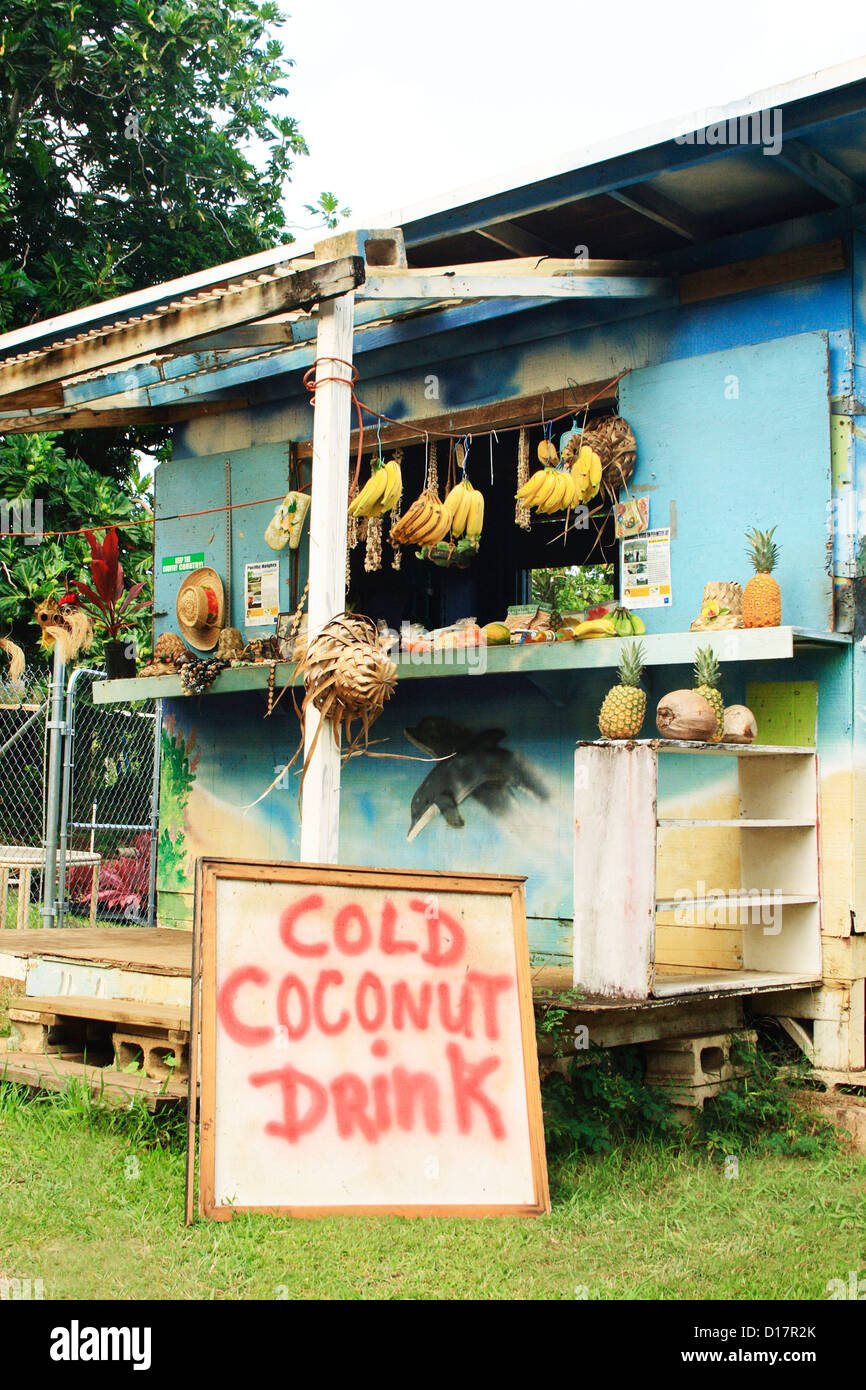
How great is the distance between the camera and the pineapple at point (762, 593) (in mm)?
5875

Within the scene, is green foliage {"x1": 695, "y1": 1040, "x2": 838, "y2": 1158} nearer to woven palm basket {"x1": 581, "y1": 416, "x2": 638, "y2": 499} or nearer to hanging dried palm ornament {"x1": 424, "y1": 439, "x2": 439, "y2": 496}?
woven palm basket {"x1": 581, "y1": 416, "x2": 638, "y2": 499}

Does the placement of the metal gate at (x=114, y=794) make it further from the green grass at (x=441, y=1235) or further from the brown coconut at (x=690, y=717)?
the brown coconut at (x=690, y=717)

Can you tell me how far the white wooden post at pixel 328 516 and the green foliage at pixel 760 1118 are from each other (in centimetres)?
225

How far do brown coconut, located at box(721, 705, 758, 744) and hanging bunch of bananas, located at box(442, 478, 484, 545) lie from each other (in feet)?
6.46

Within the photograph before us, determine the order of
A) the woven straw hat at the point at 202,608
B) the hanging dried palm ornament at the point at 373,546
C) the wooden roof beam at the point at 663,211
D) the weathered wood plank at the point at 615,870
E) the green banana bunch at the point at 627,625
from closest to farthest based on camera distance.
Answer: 1. the weathered wood plank at the point at 615,870
2. the wooden roof beam at the point at 663,211
3. the green banana bunch at the point at 627,625
4. the hanging dried palm ornament at the point at 373,546
5. the woven straw hat at the point at 202,608

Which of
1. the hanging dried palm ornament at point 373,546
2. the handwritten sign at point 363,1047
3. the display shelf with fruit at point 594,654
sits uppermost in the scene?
the hanging dried palm ornament at point 373,546

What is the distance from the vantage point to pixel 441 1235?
409 cm

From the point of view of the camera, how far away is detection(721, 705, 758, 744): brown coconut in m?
5.80

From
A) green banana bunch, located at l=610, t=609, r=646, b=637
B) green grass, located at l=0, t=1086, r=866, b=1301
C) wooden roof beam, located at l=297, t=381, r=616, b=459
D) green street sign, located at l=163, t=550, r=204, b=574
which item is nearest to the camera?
green grass, located at l=0, t=1086, r=866, b=1301

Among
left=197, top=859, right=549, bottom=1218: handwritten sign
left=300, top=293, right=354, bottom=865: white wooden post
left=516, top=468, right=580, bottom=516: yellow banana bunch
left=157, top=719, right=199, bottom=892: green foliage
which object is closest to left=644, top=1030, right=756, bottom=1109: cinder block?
left=197, top=859, right=549, bottom=1218: handwritten sign

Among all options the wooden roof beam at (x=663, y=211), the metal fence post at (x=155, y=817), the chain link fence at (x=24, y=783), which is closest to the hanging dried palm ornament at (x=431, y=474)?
the wooden roof beam at (x=663, y=211)

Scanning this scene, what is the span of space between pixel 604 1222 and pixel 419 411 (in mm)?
5034

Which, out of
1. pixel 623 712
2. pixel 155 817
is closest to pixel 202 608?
pixel 155 817

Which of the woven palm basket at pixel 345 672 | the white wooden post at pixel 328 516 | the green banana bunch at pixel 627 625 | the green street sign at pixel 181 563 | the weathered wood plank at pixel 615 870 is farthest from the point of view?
the green street sign at pixel 181 563
